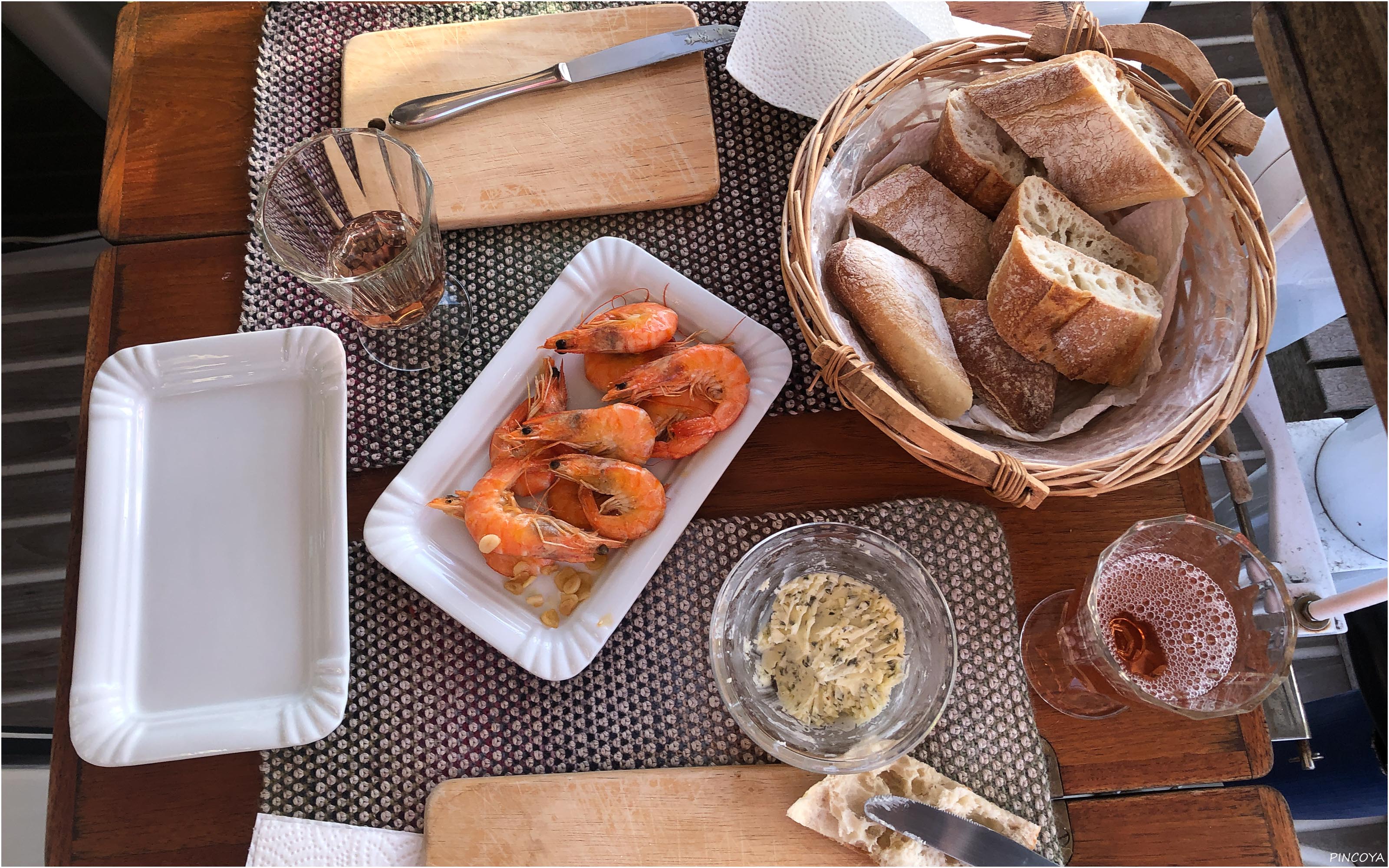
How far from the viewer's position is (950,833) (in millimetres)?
853

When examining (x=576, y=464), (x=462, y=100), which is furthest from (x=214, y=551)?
(x=462, y=100)

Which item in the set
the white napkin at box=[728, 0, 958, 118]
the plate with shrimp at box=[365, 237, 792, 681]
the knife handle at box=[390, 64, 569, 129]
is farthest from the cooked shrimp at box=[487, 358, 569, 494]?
the white napkin at box=[728, 0, 958, 118]

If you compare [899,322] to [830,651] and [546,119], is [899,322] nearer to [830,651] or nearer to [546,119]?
[830,651]

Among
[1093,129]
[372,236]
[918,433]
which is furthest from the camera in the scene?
[372,236]

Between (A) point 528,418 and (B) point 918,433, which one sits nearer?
(B) point 918,433

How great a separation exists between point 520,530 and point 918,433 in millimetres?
449

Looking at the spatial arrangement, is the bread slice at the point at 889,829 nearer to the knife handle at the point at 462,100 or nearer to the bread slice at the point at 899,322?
the bread slice at the point at 899,322

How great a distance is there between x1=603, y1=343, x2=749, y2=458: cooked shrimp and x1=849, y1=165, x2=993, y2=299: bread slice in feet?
0.80

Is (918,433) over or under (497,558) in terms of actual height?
over

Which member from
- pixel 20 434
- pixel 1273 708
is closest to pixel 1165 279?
pixel 1273 708

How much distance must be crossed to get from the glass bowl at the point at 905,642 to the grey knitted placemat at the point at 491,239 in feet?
0.63

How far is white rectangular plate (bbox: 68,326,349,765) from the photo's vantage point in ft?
2.90

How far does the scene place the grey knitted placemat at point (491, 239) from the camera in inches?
Result: 40.6

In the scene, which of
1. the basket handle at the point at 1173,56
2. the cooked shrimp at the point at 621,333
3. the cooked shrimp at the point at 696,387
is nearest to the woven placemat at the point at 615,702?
the cooked shrimp at the point at 696,387
